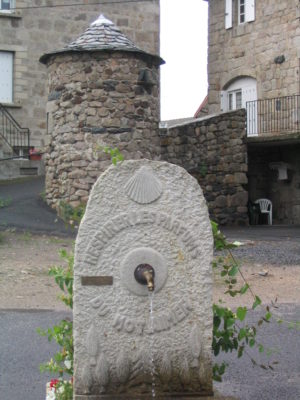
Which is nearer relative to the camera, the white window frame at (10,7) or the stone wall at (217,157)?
the stone wall at (217,157)

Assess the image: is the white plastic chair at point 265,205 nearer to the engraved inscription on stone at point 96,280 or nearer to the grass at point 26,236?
the grass at point 26,236

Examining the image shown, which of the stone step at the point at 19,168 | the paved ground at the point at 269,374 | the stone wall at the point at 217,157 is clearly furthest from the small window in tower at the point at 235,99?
the paved ground at the point at 269,374

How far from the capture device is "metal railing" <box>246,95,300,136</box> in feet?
68.0

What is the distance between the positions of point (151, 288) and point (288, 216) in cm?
1668

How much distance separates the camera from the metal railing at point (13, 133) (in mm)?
21734

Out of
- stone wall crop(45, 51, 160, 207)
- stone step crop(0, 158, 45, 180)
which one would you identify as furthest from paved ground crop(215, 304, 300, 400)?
stone step crop(0, 158, 45, 180)

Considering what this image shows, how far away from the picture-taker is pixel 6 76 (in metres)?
22.4

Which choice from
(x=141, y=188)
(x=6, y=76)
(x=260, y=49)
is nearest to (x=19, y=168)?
(x=6, y=76)

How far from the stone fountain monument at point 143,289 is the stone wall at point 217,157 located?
12599 millimetres

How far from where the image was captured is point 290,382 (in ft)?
17.1

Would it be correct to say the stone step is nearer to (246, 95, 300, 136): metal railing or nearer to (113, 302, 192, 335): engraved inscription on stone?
(246, 95, 300, 136): metal railing

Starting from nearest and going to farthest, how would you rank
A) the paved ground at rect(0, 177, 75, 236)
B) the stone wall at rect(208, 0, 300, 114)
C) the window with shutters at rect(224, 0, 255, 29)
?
the paved ground at rect(0, 177, 75, 236), the stone wall at rect(208, 0, 300, 114), the window with shutters at rect(224, 0, 255, 29)

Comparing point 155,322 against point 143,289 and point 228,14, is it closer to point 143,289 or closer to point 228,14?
point 143,289

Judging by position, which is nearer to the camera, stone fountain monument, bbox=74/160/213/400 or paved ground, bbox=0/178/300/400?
stone fountain monument, bbox=74/160/213/400
